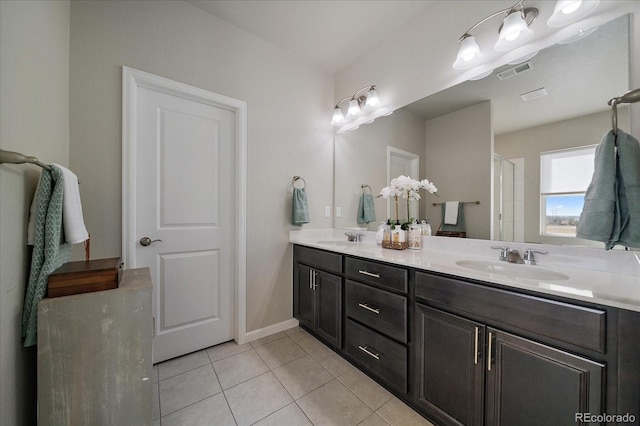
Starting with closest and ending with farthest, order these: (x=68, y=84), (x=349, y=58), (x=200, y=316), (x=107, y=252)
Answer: (x=68, y=84), (x=107, y=252), (x=200, y=316), (x=349, y=58)

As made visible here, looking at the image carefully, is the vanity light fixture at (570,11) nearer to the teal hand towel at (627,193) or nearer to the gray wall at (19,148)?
the teal hand towel at (627,193)

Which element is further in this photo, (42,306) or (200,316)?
(200,316)

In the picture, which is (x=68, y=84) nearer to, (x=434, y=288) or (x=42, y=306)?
(x=42, y=306)

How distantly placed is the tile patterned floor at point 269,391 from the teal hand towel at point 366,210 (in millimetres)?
1215

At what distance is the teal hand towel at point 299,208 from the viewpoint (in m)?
2.21

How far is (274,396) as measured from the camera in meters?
1.43

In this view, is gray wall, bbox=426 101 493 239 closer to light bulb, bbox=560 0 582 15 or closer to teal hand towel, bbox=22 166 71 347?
light bulb, bbox=560 0 582 15

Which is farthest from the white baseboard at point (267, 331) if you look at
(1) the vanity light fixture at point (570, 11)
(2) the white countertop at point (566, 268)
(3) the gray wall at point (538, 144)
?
(1) the vanity light fixture at point (570, 11)

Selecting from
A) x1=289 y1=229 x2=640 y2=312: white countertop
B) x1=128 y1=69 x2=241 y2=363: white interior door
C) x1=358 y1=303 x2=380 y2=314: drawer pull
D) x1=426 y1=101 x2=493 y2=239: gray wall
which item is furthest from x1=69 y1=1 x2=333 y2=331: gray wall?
x1=426 y1=101 x2=493 y2=239: gray wall

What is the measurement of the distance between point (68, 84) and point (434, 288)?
2357 millimetres

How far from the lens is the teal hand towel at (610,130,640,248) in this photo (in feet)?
2.76

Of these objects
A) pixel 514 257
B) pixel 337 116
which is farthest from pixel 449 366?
pixel 337 116

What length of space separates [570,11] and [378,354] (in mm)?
2065

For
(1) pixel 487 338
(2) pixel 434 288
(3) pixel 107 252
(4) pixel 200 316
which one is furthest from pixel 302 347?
(3) pixel 107 252
